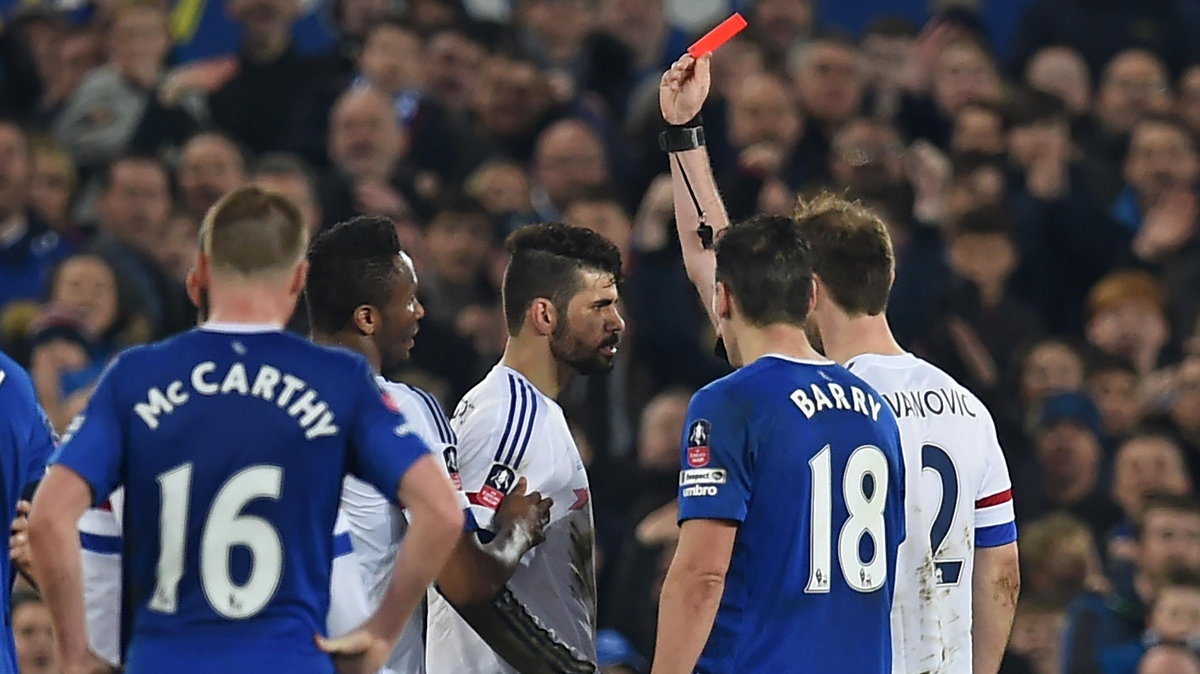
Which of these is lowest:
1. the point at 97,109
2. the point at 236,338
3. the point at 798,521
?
the point at 798,521

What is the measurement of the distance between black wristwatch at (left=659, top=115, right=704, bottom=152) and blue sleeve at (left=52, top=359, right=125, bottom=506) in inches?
99.1

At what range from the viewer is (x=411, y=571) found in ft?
17.1

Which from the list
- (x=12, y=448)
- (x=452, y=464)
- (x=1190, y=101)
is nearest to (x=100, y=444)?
(x=12, y=448)

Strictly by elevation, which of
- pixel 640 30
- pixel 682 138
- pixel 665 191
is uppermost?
pixel 640 30

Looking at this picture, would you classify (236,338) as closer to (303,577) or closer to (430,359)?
(303,577)

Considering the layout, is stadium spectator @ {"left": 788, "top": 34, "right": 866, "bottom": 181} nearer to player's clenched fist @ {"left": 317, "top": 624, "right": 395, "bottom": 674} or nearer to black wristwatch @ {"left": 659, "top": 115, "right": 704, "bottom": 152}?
black wristwatch @ {"left": 659, "top": 115, "right": 704, "bottom": 152}

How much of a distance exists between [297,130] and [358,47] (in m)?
0.84

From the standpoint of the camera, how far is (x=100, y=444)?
16.9 ft

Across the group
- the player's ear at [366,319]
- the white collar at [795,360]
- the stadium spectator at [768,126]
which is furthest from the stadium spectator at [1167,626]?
the player's ear at [366,319]

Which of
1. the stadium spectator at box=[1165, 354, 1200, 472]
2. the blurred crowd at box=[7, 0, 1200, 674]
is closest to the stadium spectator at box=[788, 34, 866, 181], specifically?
the blurred crowd at box=[7, 0, 1200, 674]

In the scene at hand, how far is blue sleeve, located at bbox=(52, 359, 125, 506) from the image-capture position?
16.8 feet

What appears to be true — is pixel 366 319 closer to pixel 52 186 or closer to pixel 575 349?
pixel 575 349

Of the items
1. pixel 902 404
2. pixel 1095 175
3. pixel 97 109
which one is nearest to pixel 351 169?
pixel 97 109

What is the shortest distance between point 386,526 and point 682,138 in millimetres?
1597
